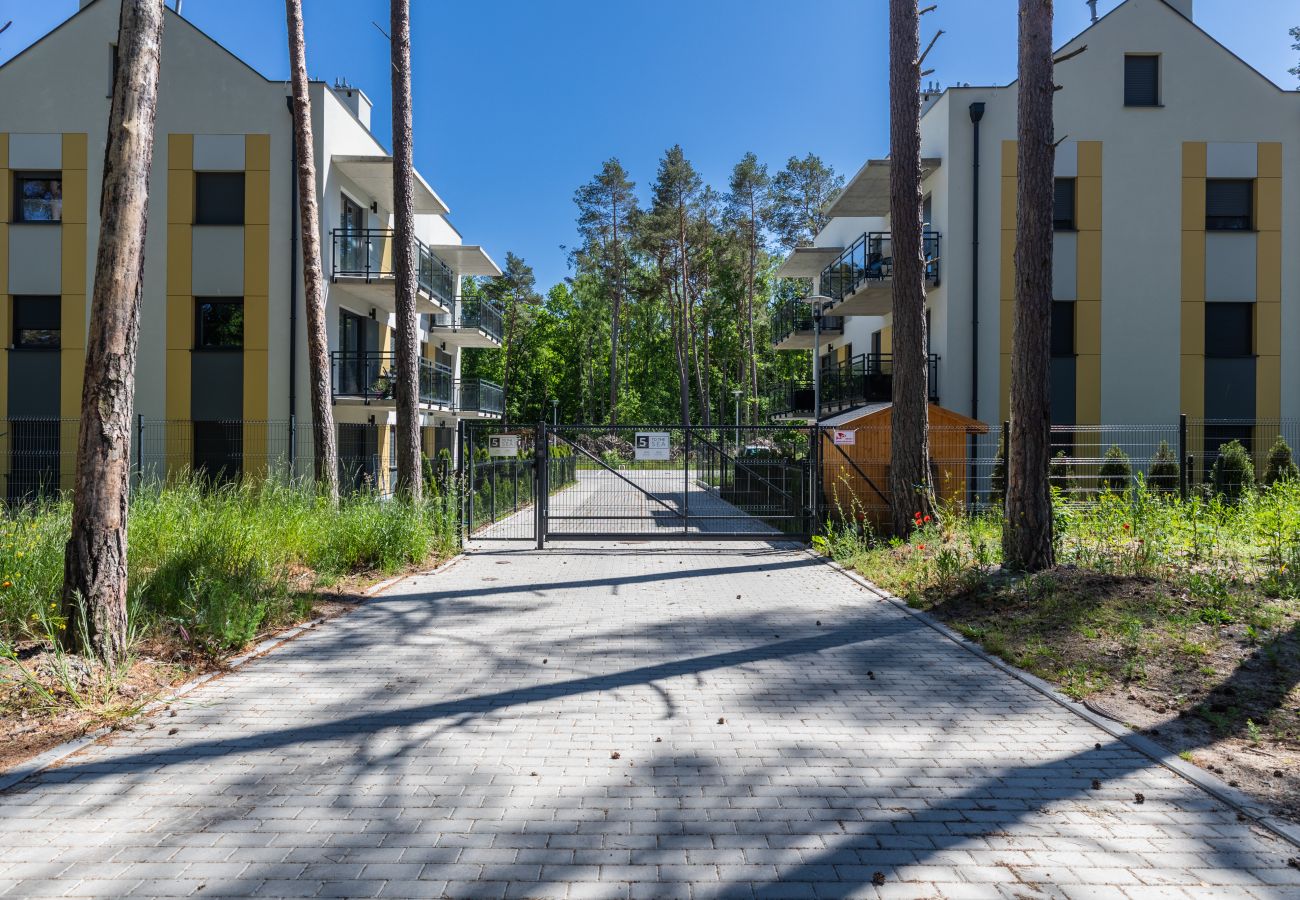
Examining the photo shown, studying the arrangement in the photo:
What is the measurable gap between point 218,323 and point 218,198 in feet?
9.72

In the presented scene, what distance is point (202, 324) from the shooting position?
20938mm

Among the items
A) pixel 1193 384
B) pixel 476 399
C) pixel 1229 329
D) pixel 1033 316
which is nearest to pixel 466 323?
pixel 476 399

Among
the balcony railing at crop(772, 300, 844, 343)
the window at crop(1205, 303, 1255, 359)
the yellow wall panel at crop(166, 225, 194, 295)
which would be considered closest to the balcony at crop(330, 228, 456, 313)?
the yellow wall panel at crop(166, 225, 194, 295)

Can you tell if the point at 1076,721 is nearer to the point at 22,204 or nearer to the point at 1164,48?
the point at 1164,48

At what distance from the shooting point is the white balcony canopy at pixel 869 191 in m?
21.4

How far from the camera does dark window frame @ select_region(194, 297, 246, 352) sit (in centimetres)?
2069

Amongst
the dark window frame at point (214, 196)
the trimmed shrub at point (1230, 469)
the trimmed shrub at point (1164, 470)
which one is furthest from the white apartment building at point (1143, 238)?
the dark window frame at point (214, 196)

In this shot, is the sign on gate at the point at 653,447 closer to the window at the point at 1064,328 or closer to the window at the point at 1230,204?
the window at the point at 1064,328

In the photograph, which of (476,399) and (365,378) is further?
(476,399)

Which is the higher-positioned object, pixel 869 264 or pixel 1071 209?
pixel 1071 209

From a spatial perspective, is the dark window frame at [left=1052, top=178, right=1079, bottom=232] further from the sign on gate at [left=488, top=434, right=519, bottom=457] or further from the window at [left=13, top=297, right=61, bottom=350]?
the window at [left=13, top=297, right=61, bottom=350]

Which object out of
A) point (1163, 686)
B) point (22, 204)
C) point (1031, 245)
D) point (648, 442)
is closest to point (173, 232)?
point (22, 204)

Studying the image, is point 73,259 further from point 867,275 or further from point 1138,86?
point 1138,86

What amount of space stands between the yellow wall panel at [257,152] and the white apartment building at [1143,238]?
570 inches
